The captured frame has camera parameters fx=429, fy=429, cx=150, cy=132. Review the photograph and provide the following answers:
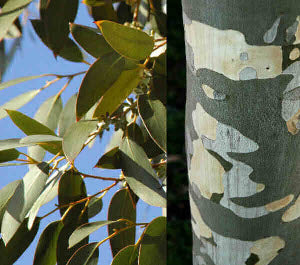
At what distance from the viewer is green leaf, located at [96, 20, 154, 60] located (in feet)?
1.89

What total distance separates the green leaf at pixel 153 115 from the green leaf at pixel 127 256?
Result: 0.21 meters

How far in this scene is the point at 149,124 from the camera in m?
0.70

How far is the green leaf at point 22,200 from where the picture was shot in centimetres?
71

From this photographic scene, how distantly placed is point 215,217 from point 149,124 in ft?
1.00

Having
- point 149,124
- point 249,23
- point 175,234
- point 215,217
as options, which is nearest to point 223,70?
point 249,23

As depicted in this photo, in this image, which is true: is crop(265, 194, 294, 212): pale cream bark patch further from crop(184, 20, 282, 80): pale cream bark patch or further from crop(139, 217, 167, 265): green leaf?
crop(139, 217, 167, 265): green leaf

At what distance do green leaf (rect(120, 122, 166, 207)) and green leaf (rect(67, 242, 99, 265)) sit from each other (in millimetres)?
157

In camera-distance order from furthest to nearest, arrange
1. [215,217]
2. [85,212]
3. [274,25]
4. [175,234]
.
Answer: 1. [85,212]
2. [175,234]
3. [215,217]
4. [274,25]

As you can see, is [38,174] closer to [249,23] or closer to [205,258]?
[205,258]

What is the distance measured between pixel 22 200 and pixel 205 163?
1.47ft

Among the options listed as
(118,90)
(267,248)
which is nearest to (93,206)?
(118,90)

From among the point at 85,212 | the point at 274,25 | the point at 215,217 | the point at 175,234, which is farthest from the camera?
the point at 85,212

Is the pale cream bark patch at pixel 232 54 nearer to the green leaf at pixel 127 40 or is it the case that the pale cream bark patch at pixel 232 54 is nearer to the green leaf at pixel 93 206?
the green leaf at pixel 127 40

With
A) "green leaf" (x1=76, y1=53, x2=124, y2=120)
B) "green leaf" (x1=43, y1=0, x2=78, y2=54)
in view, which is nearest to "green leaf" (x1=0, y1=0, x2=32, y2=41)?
"green leaf" (x1=43, y1=0, x2=78, y2=54)
